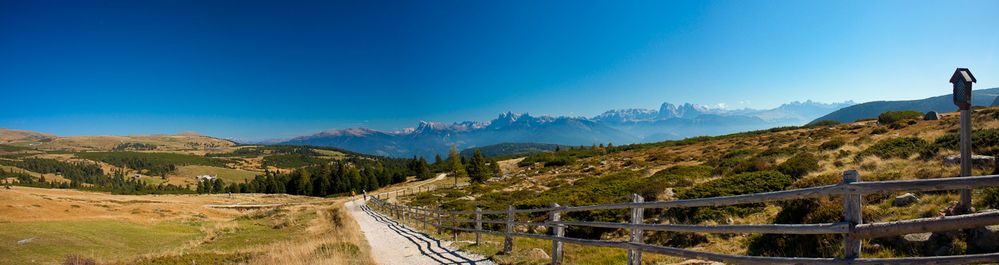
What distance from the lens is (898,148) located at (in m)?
18.4

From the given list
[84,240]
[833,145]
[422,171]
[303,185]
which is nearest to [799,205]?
[833,145]

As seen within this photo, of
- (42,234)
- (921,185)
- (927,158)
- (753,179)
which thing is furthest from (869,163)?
(42,234)

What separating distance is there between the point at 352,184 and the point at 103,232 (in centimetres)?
8574

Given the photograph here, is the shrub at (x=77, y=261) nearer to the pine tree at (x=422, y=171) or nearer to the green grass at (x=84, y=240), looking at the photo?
the green grass at (x=84, y=240)

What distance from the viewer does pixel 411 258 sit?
12.1 m

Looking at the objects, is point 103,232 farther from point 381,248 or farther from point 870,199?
point 870,199

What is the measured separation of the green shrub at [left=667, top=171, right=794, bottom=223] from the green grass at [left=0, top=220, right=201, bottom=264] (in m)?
18.5

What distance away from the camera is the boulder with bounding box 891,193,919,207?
929 cm

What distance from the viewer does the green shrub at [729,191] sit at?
12.8 meters

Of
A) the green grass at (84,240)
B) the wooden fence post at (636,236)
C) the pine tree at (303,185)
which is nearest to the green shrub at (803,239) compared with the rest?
the wooden fence post at (636,236)

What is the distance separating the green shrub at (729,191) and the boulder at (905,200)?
3384mm

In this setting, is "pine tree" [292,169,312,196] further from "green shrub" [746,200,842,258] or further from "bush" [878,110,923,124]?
"green shrub" [746,200,842,258]

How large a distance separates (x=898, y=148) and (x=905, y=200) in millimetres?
12480

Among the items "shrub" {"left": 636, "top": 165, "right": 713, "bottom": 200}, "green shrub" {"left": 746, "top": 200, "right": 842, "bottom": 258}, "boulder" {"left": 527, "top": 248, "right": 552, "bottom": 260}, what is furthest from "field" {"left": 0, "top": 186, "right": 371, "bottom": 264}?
"shrub" {"left": 636, "top": 165, "right": 713, "bottom": 200}
